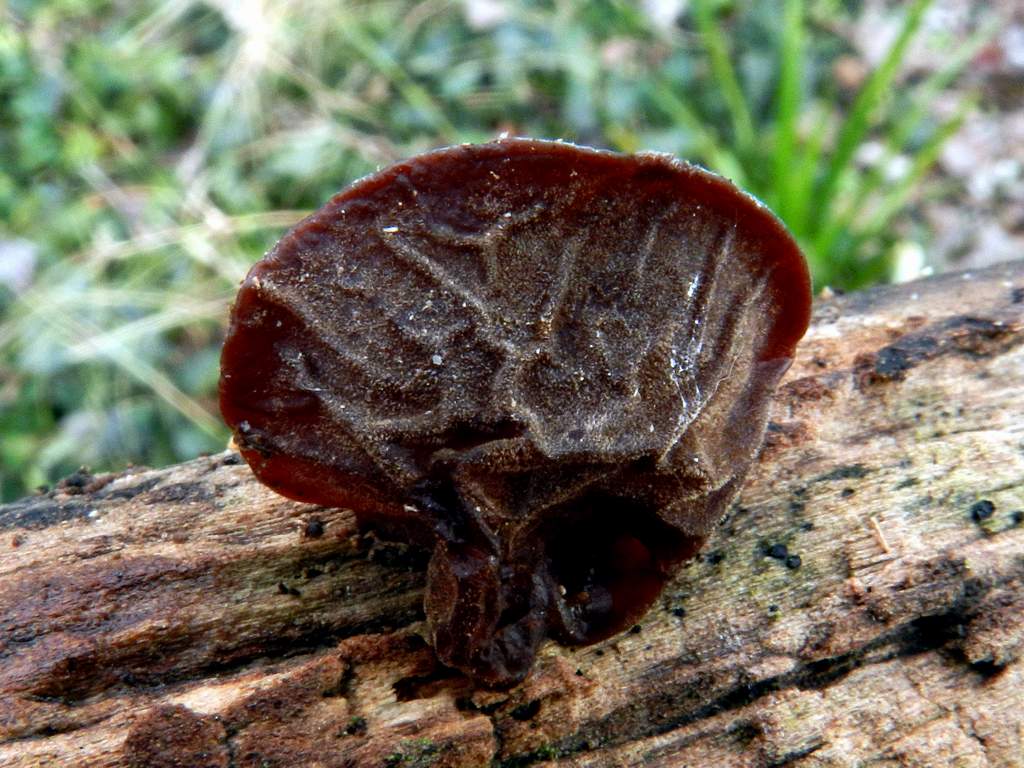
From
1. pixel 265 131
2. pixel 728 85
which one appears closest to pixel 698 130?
pixel 728 85

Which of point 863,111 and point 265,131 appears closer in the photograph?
point 863,111

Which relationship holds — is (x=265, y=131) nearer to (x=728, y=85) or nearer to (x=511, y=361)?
(x=728, y=85)

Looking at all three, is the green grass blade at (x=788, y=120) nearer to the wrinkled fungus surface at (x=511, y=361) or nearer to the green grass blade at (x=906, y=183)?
the green grass blade at (x=906, y=183)

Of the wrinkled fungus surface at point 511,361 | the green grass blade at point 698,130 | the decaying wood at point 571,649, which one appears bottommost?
the decaying wood at point 571,649

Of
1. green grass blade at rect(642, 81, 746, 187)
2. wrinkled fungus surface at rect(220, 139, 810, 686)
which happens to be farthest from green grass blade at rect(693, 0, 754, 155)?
wrinkled fungus surface at rect(220, 139, 810, 686)

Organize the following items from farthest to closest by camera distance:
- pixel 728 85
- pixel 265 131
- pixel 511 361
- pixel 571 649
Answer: pixel 265 131
pixel 728 85
pixel 571 649
pixel 511 361

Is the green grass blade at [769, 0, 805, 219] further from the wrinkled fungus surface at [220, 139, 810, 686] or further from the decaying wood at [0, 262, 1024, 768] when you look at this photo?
the wrinkled fungus surface at [220, 139, 810, 686]

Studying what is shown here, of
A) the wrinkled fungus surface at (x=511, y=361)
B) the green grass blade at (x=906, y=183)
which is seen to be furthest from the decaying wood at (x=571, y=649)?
the green grass blade at (x=906, y=183)
